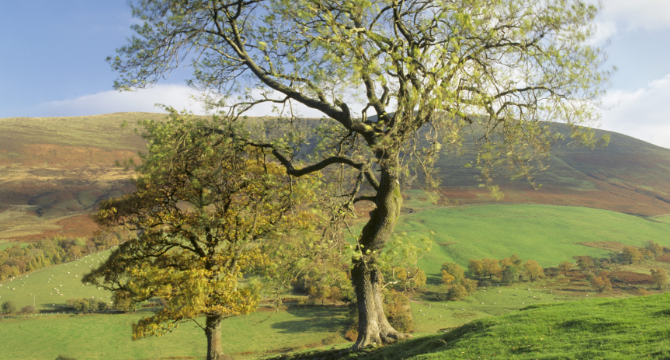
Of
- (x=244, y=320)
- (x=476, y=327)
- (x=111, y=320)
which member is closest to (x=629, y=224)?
(x=244, y=320)

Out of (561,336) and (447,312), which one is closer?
(561,336)

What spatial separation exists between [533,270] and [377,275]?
59300mm

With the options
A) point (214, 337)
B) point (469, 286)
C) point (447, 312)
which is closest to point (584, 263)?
point (469, 286)

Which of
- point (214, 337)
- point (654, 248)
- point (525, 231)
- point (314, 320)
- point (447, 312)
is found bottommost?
point (314, 320)

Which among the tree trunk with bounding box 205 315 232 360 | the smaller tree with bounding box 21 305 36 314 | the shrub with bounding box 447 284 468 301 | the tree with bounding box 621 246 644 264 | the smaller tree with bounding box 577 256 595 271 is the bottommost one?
the smaller tree with bounding box 21 305 36 314

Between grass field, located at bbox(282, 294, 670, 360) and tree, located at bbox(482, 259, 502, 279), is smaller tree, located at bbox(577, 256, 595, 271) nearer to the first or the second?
tree, located at bbox(482, 259, 502, 279)

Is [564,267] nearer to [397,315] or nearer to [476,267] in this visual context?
[476,267]

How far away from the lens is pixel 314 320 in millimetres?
41281

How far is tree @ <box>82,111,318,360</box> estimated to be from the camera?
12.2 meters

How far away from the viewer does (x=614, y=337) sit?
6.02 m

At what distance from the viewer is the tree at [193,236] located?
1219 centimetres

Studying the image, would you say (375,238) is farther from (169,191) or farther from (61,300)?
(61,300)

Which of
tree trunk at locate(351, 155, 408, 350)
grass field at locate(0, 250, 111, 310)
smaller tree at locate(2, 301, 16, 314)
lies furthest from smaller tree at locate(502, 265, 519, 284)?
smaller tree at locate(2, 301, 16, 314)

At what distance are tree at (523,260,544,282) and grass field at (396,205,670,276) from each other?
13.4 ft
